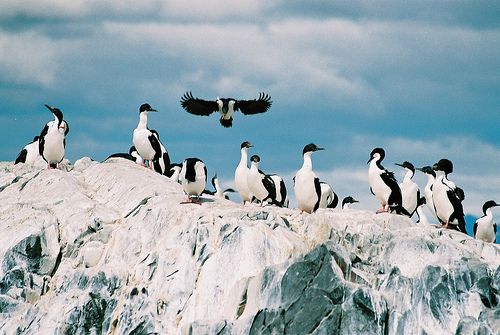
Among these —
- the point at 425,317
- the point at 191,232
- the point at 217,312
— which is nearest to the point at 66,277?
the point at 191,232

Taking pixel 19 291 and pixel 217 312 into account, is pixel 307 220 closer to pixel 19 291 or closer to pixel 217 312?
pixel 217 312

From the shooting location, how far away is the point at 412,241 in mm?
15750

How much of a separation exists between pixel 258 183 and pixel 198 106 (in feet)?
24.5

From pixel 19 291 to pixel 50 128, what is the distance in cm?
727

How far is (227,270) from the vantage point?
1570cm

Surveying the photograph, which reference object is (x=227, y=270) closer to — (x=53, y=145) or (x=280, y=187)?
(x=280, y=187)

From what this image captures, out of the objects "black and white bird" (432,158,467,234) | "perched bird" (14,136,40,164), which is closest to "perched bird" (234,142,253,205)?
"black and white bird" (432,158,467,234)

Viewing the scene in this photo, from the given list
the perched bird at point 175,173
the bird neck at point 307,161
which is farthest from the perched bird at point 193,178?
the perched bird at point 175,173

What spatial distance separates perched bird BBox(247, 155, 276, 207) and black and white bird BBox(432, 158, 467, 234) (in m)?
4.94

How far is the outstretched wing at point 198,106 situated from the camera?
25.9 m

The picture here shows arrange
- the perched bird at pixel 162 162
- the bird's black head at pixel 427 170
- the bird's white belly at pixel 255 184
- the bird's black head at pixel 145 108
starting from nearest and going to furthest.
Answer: the bird's white belly at pixel 255 184 → the bird's black head at pixel 427 170 → the perched bird at pixel 162 162 → the bird's black head at pixel 145 108

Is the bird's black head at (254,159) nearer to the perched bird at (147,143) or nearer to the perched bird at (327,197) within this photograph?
the perched bird at (327,197)

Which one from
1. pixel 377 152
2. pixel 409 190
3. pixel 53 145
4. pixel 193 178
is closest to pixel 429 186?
pixel 409 190

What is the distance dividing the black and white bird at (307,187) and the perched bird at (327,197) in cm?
539
